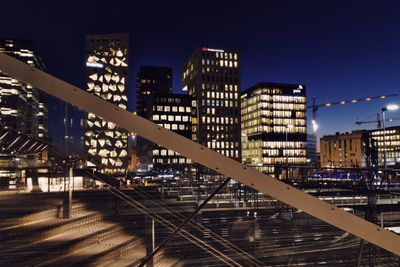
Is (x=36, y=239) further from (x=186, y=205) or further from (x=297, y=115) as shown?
(x=297, y=115)

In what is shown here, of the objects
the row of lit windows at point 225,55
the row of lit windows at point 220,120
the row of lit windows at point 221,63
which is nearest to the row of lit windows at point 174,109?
the row of lit windows at point 220,120

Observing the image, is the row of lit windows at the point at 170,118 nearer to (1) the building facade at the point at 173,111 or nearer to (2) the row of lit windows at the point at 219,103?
(1) the building facade at the point at 173,111

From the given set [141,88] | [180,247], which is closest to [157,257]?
[180,247]

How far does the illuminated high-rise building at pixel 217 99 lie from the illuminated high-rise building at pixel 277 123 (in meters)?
11.7

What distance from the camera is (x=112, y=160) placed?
235 ft

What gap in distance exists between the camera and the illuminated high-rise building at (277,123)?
365 feet

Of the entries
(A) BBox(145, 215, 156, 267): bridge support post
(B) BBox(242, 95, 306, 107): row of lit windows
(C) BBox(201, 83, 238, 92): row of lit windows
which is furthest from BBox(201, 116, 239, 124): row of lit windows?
(A) BBox(145, 215, 156, 267): bridge support post

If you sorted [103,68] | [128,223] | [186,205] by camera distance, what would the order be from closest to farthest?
[128,223]
[186,205]
[103,68]

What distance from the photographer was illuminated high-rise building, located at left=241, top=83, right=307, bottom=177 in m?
111

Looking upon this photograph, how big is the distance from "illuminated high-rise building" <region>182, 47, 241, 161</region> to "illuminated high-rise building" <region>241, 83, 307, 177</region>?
38.3 ft

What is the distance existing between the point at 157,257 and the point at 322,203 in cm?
192

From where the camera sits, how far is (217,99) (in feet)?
346

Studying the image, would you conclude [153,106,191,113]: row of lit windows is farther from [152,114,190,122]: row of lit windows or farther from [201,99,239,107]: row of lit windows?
[201,99,239,107]: row of lit windows

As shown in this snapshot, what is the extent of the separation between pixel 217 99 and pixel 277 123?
73.4 ft
